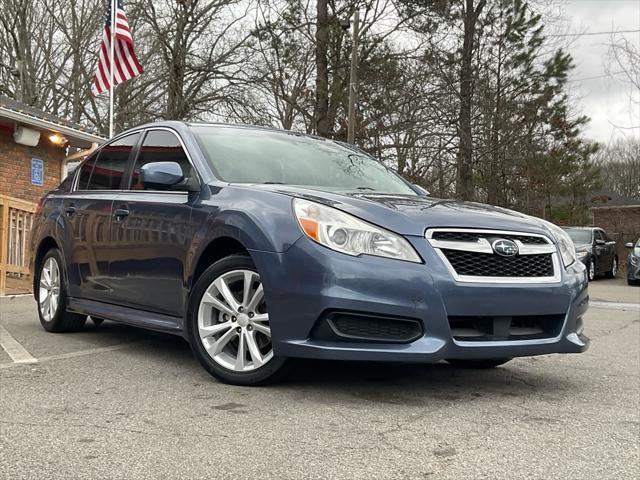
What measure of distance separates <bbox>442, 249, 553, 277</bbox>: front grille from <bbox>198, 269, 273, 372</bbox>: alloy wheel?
1006 millimetres

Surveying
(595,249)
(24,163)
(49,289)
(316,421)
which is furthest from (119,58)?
(316,421)

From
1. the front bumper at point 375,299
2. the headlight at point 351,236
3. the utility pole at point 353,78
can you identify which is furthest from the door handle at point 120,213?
the utility pole at point 353,78

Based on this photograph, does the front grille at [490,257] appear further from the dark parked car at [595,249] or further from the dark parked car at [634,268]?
the dark parked car at [634,268]

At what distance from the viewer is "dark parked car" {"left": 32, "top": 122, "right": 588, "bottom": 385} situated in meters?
3.42

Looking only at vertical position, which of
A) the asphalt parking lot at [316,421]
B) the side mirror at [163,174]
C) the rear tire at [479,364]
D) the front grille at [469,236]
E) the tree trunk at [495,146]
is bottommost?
the rear tire at [479,364]

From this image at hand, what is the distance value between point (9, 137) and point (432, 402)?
12365 mm

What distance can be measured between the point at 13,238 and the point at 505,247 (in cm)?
902

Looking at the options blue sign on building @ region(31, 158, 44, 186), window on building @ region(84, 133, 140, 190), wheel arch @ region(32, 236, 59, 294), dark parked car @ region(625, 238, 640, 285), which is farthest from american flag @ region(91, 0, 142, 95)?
dark parked car @ region(625, 238, 640, 285)

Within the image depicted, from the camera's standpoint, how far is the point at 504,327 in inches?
142

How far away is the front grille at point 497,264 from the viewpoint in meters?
3.50

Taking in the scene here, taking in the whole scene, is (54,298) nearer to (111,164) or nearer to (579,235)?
(111,164)

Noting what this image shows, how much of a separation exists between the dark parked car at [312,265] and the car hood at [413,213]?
11 millimetres

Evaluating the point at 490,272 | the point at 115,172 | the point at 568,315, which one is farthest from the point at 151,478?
the point at 115,172

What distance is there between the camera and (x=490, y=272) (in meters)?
3.56
